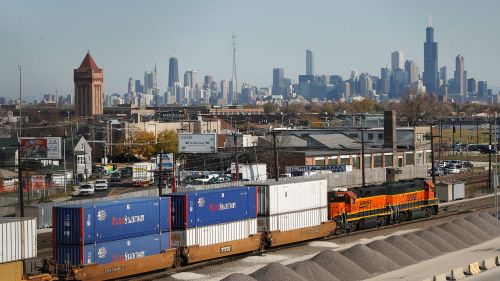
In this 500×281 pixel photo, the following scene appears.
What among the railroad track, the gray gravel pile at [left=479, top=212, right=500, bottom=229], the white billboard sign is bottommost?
the railroad track

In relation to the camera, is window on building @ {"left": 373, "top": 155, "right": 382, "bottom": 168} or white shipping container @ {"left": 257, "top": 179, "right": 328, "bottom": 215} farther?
window on building @ {"left": 373, "top": 155, "right": 382, "bottom": 168}

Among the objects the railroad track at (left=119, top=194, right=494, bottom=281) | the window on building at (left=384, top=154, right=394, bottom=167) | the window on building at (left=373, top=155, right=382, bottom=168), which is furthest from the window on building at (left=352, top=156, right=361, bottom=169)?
the railroad track at (left=119, top=194, right=494, bottom=281)

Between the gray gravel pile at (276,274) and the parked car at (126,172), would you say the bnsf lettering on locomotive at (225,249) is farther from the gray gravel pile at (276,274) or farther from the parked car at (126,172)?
the parked car at (126,172)

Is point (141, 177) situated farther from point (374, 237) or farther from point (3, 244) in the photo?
point (3, 244)

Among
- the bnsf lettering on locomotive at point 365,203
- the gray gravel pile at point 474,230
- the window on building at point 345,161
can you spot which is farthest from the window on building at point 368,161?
the gray gravel pile at point 474,230

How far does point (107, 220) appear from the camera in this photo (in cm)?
3384

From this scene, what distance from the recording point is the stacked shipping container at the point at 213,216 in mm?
38281

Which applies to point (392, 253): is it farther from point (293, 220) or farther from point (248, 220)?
point (248, 220)

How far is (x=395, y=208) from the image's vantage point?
58625 mm

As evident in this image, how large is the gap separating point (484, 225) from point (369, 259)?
17920mm

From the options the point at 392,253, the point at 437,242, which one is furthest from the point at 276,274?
the point at 437,242

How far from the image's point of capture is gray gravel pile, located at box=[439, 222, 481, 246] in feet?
166

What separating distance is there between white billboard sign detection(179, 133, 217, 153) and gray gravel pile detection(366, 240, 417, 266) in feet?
165

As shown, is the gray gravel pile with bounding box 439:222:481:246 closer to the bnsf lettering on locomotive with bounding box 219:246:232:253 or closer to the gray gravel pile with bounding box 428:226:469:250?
the gray gravel pile with bounding box 428:226:469:250
